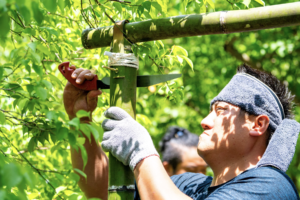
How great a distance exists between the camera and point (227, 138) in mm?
1865

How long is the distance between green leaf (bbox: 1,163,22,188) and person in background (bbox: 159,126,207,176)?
119 inches

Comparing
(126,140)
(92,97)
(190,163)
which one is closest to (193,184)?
(126,140)

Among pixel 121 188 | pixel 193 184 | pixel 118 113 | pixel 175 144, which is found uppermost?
pixel 118 113

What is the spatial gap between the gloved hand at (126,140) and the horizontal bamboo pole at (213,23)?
42 cm

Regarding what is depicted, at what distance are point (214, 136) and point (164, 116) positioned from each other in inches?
202

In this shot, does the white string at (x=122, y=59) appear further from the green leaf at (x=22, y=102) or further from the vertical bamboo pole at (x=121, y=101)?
the green leaf at (x=22, y=102)

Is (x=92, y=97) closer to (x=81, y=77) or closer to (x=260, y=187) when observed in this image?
(x=81, y=77)

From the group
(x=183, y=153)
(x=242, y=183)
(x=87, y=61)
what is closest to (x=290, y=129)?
(x=242, y=183)

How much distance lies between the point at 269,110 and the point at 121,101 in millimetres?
834

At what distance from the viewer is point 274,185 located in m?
1.60

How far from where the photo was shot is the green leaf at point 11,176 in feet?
3.00

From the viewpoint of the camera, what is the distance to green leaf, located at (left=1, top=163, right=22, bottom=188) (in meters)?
0.91

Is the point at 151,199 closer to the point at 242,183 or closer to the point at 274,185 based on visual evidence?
the point at 242,183

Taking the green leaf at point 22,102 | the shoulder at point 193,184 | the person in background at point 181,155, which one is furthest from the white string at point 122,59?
the person in background at point 181,155
